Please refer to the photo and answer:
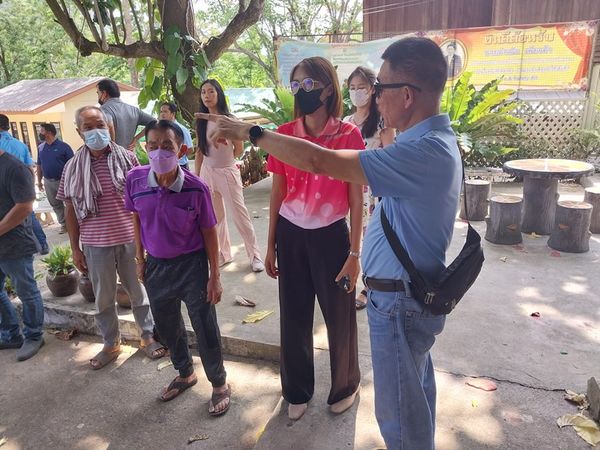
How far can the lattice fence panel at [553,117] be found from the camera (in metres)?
10.0

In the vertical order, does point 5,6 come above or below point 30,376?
above

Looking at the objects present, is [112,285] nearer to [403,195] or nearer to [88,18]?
[403,195]

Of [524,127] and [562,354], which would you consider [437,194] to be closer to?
[562,354]

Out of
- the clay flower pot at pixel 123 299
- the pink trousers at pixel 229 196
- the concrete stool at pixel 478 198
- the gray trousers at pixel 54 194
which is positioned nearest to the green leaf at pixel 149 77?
the gray trousers at pixel 54 194

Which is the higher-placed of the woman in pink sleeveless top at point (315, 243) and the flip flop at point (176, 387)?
the woman in pink sleeveless top at point (315, 243)

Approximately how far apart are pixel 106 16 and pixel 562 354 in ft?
21.8

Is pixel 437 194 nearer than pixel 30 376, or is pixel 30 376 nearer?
pixel 437 194

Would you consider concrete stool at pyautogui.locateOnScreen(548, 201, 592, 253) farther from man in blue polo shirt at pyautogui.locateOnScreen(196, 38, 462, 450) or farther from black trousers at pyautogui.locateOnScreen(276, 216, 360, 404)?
man in blue polo shirt at pyautogui.locateOnScreen(196, 38, 462, 450)

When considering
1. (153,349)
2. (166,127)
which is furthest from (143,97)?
(166,127)

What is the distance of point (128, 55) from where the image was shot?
6.73 meters

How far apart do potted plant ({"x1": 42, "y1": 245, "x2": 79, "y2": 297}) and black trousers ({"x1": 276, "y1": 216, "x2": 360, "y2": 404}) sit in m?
2.75

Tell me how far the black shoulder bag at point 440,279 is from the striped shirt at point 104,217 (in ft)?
7.29

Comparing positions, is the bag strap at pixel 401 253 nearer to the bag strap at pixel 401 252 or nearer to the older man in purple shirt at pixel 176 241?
the bag strap at pixel 401 252

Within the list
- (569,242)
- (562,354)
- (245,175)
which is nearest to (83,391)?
(562,354)
